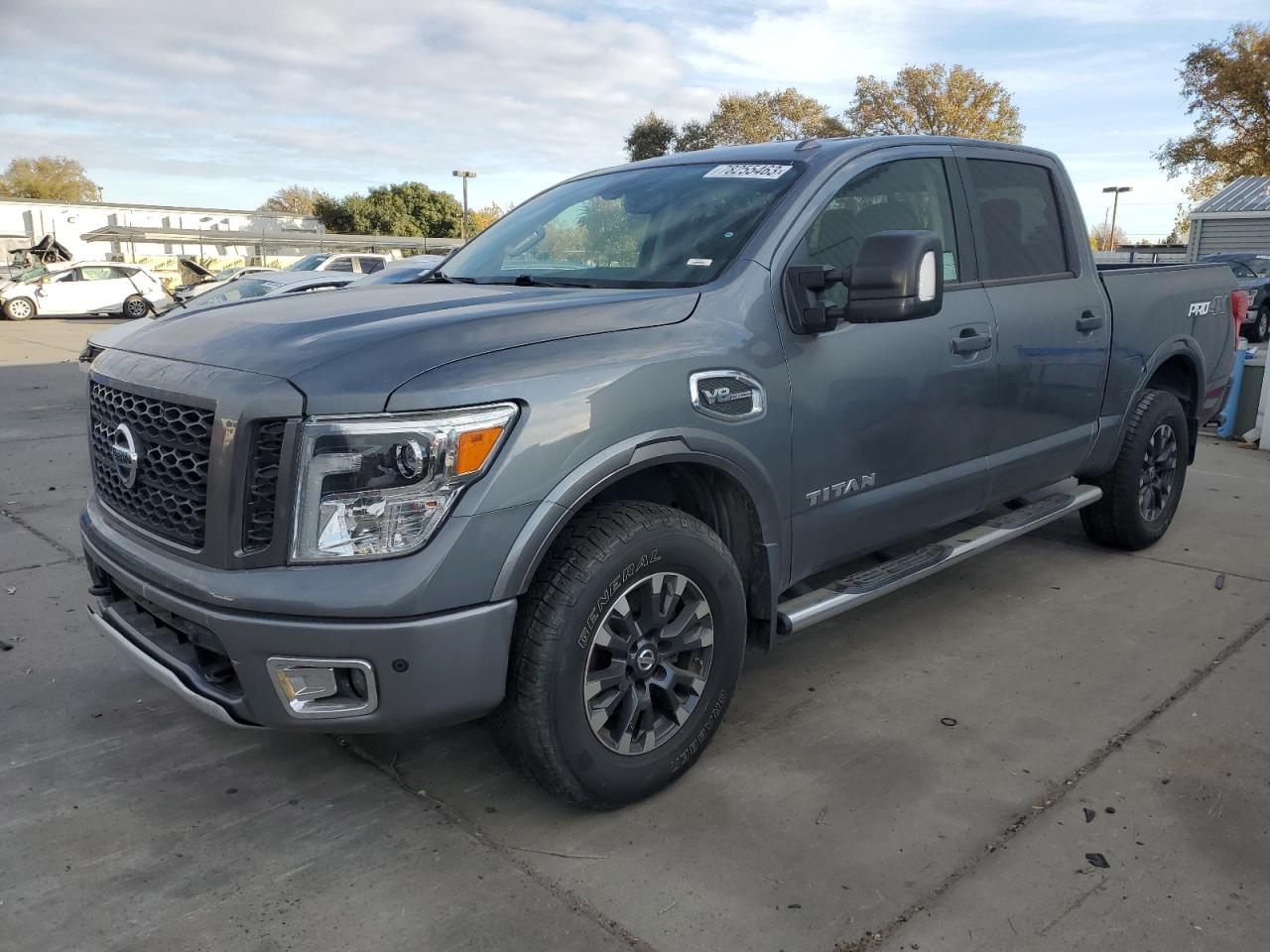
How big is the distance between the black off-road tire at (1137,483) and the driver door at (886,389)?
1371 millimetres

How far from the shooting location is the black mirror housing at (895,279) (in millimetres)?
2963

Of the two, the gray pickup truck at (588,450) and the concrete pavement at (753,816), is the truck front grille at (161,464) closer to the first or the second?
the gray pickup truck at (588,450)

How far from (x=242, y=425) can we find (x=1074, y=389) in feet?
11.6

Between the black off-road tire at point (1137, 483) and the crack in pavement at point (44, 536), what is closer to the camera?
the black off-road tire at point (1137, 483)

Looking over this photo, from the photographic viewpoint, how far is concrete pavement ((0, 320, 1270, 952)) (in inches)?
96.1

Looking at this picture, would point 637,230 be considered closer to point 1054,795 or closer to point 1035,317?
point 1035,317

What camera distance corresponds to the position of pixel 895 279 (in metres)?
2.95

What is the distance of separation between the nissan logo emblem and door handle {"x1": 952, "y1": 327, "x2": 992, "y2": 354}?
2741 mm

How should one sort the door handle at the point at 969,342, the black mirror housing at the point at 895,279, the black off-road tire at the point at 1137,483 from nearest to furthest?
the black mirror housing at the point at 895,279, the door handle at the point at 969,342, the black off-road tire at the point at 1137,483

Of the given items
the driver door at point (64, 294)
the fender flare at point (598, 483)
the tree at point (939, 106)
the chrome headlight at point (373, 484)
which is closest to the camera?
the chrome headlight at point (373, 484)

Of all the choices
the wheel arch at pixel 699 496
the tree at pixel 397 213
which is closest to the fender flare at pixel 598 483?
the wheel arch at pixel 699 496

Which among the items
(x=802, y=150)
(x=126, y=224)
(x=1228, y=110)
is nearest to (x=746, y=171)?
(x=802, y=150)

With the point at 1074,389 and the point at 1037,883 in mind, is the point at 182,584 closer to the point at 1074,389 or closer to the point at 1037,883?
Answer: the point at 1037,883

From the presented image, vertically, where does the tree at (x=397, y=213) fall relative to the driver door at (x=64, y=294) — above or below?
above
